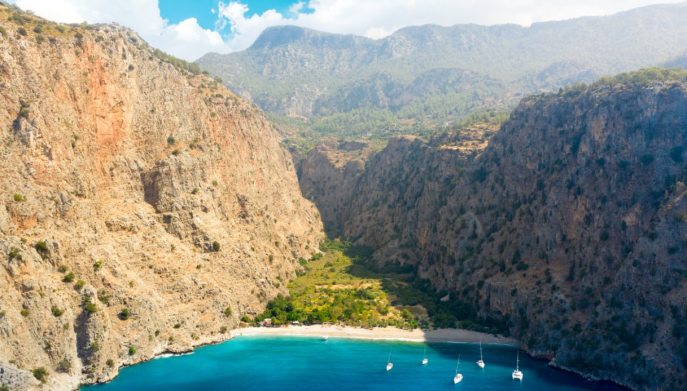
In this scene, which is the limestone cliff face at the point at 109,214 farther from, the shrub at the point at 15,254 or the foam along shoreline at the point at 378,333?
the foam along shoreline at the point at 378,333

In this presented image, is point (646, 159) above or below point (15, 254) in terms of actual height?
above

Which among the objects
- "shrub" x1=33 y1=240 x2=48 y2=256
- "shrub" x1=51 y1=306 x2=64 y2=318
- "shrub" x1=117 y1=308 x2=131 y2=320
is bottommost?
"shrub" x1=117 y1=308 x2=131 y2=320

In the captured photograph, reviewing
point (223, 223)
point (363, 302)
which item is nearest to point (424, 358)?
point (363, 302)

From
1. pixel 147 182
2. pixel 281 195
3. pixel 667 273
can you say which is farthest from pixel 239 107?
pixel 667 273

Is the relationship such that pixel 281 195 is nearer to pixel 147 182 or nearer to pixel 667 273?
pixel 147 182

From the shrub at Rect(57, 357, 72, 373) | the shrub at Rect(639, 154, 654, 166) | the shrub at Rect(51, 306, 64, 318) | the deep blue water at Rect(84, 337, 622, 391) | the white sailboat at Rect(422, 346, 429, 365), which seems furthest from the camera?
the shrub at Rect(639, 154, 654, 166)

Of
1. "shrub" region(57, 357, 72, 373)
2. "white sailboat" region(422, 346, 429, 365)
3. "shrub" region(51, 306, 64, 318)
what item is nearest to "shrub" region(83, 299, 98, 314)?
"shrub" region(51, 306, 64, 318)

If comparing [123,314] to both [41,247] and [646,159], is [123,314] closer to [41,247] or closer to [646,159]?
[41,247]

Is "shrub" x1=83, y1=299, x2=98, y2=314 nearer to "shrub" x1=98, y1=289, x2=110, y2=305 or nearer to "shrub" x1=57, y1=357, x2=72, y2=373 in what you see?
"shrub" x1=98, y1=289, x2=110, y2=305
